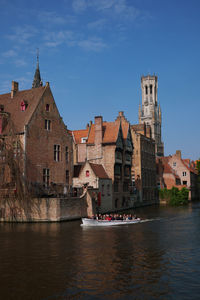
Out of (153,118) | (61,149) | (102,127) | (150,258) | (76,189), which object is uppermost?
(153,118)

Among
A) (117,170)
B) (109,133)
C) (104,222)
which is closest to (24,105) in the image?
(109,133)

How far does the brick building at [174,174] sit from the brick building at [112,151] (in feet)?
84.8

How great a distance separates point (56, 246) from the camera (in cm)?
2597

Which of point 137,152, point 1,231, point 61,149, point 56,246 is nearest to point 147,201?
point 137,152

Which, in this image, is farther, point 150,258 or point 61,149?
point 61,149

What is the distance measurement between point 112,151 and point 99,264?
123ft

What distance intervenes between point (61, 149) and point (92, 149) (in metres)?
11.1

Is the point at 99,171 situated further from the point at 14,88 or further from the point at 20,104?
the point at 14,88

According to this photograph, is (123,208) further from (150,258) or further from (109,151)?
(150,258)

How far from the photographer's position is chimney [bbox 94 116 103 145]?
193 ft

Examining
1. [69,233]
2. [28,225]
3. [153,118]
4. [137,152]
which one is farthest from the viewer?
[153,118]

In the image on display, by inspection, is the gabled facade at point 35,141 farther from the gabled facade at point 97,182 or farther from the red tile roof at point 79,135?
the red tile roof at point 79,135

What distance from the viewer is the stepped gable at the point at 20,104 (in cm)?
4487

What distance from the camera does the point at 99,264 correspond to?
2061 cm
